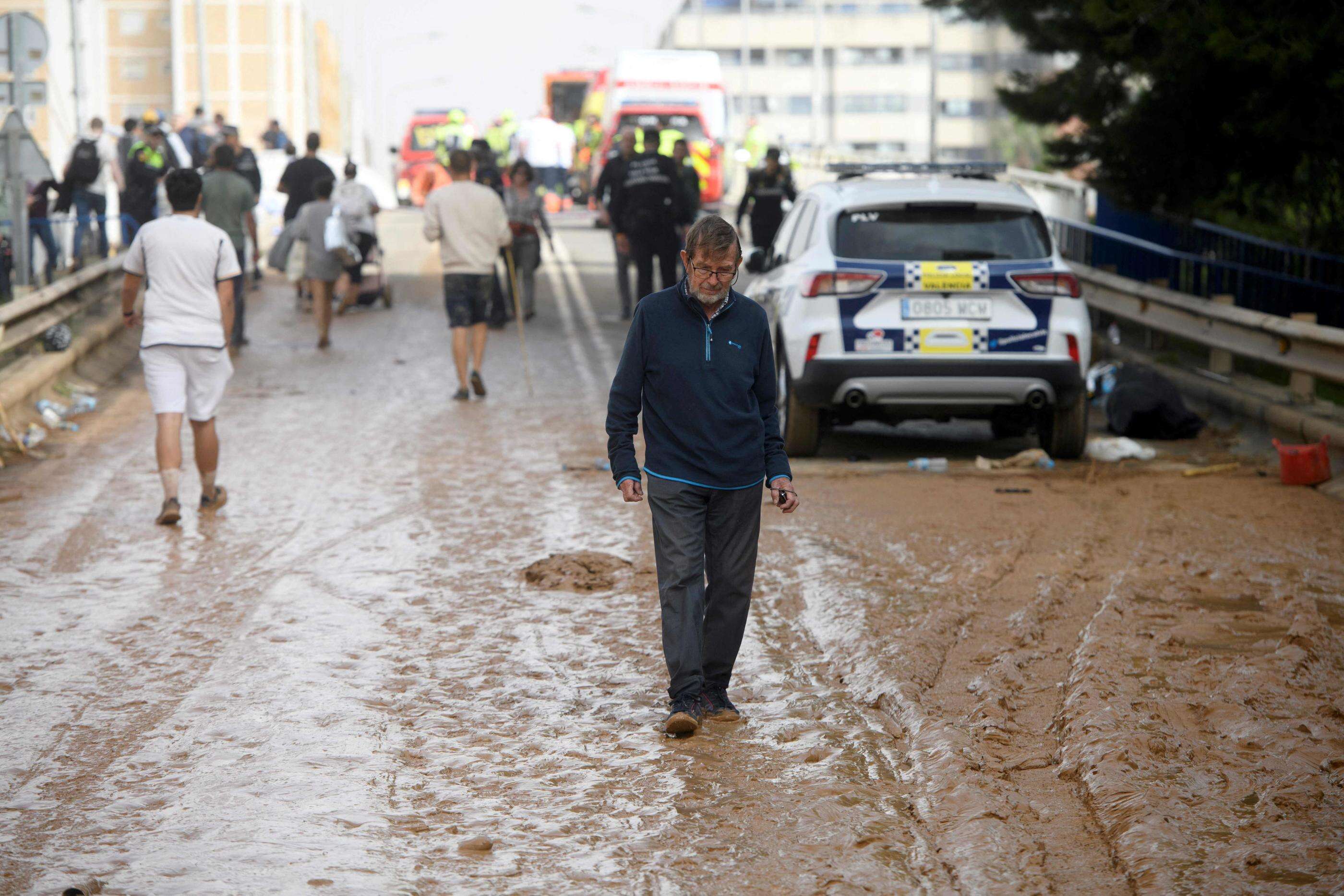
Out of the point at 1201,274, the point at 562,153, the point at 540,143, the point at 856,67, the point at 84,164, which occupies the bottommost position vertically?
the point at 1201,274

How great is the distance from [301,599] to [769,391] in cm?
272

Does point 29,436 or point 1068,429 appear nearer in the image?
point 1068,429

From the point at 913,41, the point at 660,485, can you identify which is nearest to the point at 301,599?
the point at 660,485

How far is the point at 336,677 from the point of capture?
620 centimetres

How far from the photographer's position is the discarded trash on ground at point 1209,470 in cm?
1049


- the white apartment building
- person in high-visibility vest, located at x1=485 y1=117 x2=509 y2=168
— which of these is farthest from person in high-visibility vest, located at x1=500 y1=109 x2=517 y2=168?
the white apartment building

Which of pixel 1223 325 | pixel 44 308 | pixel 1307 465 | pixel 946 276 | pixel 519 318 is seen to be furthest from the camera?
pixel 519 318

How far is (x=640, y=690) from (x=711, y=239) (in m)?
1.68

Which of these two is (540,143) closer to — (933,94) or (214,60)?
(933,94)

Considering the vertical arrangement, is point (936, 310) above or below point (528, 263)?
above

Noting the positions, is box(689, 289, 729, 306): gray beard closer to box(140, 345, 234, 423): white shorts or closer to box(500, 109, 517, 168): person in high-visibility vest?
box(140, 345, 234, 423): white shorts

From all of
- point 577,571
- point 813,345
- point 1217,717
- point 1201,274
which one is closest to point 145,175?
point 813,345

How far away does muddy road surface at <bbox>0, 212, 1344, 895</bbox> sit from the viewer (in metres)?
4.46

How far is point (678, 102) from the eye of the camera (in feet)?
106
